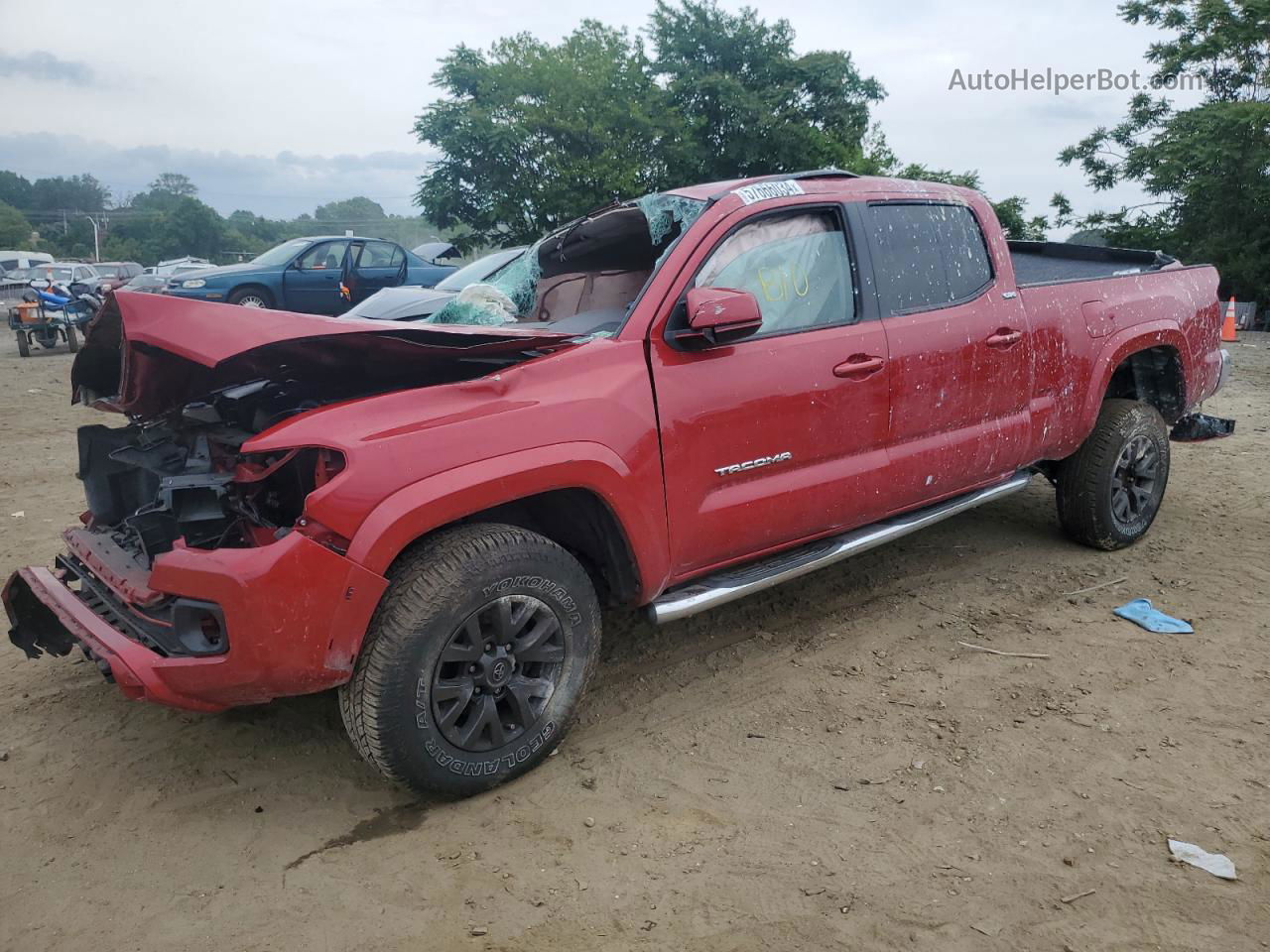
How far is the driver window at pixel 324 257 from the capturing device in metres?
14.3

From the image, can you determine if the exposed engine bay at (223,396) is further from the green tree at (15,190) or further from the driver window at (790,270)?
the green tree at (15,190)

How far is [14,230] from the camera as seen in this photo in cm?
5612

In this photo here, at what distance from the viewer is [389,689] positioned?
2.65 metres

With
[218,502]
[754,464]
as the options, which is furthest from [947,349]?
[218,502]

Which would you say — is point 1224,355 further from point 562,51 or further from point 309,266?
point 562,51

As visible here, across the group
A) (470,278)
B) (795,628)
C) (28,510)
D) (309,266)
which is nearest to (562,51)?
(309,266)

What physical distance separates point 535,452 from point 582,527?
443mm

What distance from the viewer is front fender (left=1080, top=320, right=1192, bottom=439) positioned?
4613 millimetres

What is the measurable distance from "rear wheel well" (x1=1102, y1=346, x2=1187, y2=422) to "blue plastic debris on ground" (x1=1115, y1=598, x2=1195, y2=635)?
50.4 inches

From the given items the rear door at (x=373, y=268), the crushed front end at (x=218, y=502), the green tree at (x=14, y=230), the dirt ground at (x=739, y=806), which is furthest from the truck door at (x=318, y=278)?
the green tree at (x=14, y=230)

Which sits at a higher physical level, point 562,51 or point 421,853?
point 562,51

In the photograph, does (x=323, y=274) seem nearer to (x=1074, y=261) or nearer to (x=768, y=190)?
(x=1074, y=261)

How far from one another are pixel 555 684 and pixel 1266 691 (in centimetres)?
271

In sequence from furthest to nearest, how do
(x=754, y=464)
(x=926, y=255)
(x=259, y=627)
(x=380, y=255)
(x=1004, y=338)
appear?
(x=380, y=255), (x=1004, y=338), (x=926, y=255), (x=754, y=464), (x=259, y=627)
